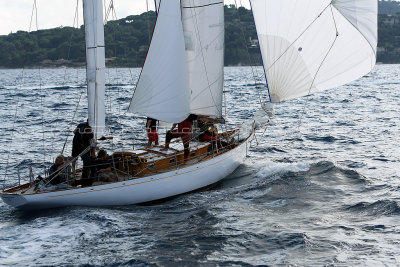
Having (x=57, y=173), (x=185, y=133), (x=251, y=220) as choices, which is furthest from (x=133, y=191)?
(x=251, y=220)

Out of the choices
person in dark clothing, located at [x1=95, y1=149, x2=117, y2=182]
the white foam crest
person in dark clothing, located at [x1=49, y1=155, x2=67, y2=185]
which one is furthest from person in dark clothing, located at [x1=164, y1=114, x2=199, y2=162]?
person in dark clothing, located at [x1=49, y1=155, x2=67, y2=185]

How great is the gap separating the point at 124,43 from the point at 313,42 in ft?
90.1

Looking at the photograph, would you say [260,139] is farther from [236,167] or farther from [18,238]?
[18,238]

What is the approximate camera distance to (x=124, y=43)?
128 feet

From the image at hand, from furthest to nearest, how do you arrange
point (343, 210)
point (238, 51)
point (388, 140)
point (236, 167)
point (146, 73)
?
point (238, 51)
point (388, 140)
point (236, 167)
point (146, 73)
point (343, 210)

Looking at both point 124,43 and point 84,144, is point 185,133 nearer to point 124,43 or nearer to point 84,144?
point 84,144

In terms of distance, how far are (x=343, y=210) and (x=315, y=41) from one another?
14.8 ft

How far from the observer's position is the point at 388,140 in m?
22.5

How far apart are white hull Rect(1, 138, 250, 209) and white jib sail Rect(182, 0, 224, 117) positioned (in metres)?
1.93

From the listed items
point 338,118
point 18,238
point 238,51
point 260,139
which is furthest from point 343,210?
point 238,51

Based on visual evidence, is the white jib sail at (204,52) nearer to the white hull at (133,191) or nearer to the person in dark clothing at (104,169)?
the white hull at (133,191)

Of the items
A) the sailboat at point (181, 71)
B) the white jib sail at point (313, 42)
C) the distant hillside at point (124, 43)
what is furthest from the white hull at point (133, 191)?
the distant hillside at point (124, 43)

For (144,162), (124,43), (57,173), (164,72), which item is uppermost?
(124,43)

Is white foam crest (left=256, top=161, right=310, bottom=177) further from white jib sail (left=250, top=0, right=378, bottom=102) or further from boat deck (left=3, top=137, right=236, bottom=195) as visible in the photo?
white jib sail (left=250, top=0, right=378, bottom=102)
